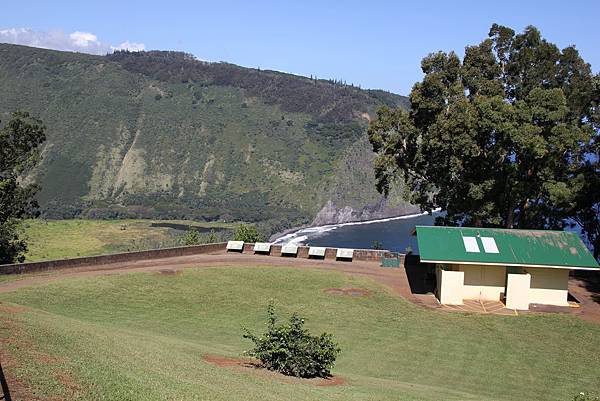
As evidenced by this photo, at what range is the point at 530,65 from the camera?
48125 mm

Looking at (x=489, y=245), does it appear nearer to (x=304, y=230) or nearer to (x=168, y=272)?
(x=168, y=272)

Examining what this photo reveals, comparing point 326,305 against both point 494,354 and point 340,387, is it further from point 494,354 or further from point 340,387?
point 340,387

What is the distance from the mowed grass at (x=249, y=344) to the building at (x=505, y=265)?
2.52 m

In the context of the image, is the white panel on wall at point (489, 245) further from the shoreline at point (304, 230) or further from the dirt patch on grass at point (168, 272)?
the shoreline at point (304, 230)

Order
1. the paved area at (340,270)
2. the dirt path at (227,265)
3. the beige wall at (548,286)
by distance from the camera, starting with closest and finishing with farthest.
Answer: the paved area at (340,270) < the beige wall at (548,286) < the dirt path at (227,265)

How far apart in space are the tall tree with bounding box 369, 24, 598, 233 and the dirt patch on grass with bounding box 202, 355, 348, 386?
25288 mm

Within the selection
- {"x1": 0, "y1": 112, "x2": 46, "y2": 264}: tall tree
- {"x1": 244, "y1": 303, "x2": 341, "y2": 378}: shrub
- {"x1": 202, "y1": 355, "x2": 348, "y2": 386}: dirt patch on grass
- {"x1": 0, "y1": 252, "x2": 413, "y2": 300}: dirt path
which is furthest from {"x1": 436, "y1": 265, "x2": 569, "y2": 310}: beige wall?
{"x1": 0, "y1": 112, "x2": 46, "y2": 264}: tall tree

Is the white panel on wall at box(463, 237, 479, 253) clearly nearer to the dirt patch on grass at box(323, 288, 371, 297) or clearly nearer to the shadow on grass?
the dirt patch on grass at box(323, 288, 371, 297)

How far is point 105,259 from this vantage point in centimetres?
4303

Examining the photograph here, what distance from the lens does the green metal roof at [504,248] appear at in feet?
121

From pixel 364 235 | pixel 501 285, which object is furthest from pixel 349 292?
pixel 364 235

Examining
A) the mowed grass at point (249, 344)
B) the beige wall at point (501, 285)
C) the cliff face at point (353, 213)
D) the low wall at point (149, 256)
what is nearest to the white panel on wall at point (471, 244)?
the beige wall at point (501, 285)

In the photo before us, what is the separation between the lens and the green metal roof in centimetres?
3678

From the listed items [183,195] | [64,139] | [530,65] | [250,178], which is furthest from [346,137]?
[530,65]
